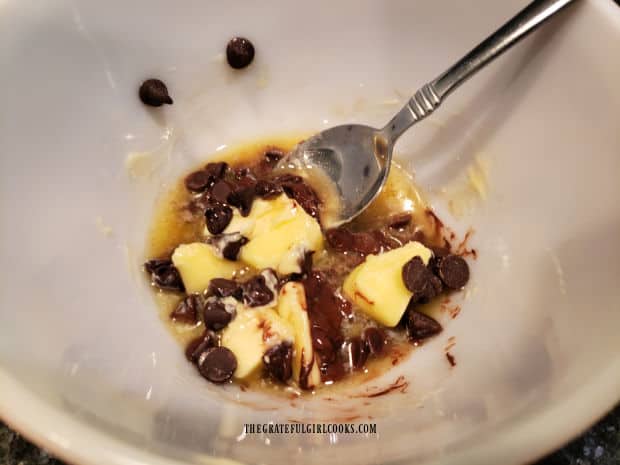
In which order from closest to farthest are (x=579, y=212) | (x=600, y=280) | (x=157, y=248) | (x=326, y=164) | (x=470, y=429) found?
(x=470, y=429)
(x=600, y=280)
(x=579, y=212)
(x=157, y=248)
(x=326, y=164)

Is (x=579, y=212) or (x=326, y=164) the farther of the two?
(x=326, y=164)

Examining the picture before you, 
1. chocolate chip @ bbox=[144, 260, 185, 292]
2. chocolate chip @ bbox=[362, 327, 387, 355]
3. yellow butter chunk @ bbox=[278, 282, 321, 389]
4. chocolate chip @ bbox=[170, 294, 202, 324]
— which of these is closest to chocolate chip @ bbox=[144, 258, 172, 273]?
chocolate chip @ bbox=[144, 260, 185, 292]

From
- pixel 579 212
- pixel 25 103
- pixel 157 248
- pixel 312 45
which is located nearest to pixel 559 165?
pixel 579 212

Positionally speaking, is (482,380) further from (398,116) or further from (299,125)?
(299,125)

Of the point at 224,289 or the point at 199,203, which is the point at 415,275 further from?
the point at 199,203

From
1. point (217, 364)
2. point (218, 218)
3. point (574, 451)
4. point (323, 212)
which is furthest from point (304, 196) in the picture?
point (574, 451)

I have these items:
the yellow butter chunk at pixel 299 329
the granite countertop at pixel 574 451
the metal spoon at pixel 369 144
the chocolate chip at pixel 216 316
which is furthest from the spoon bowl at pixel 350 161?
the granite countertop at pixel 574 451
